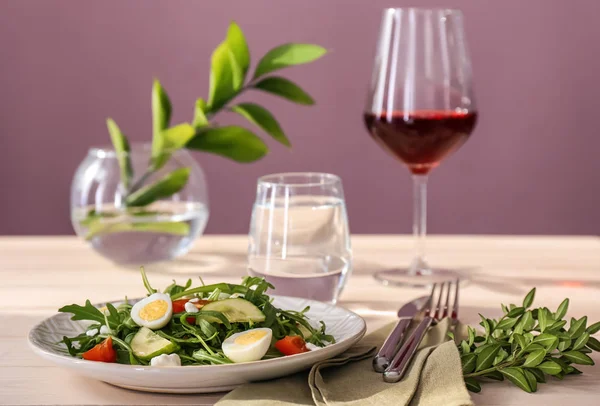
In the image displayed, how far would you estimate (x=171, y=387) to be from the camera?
0.72 m

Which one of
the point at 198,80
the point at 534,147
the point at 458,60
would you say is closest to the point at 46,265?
the point at 458,60

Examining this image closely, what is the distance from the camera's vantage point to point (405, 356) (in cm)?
79

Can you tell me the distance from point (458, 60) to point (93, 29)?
7.02 feet

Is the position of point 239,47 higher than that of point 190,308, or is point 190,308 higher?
point 239,47

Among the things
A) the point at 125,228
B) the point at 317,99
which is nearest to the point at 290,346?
the point at 125,228

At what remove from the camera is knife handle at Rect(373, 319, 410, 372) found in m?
0.77

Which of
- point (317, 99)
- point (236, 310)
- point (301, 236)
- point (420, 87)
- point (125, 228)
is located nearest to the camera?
point (236, 310)

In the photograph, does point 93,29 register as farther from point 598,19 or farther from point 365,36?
point 598,19

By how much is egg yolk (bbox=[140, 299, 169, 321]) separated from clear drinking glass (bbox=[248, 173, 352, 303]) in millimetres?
260

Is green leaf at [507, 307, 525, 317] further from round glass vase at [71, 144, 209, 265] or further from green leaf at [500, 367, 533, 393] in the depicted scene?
round glass vase at [71, 144, 209, 265]

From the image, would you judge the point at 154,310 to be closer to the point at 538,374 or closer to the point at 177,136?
the point at 538,374

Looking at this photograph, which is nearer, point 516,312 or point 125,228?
point 516,312

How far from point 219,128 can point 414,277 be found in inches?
15.5

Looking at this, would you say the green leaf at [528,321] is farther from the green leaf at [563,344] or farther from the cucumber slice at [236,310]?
the cucumber slice at [236,310]
